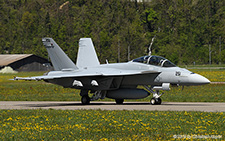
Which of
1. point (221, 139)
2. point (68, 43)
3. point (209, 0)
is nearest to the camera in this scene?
point (221, 139)

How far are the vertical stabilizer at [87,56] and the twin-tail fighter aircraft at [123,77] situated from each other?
5.21 ft

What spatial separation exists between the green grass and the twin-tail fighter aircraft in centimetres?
584

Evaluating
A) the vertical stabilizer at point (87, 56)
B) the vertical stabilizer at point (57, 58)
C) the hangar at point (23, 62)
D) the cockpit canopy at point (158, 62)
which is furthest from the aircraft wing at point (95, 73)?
the hangar at point (23, 62)

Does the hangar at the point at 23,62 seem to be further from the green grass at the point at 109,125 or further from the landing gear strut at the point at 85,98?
the green grass at the point at 109,125

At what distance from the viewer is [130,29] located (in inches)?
3930

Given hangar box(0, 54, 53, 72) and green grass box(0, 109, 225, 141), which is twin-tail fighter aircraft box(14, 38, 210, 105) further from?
hangar box(0, 54, 53, 72)

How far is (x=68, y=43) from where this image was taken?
362 feet

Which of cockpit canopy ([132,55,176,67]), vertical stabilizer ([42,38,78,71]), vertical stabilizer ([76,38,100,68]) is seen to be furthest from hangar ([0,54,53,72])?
cockpit canopy ([132,55,176,67])

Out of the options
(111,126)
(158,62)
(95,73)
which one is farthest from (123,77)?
(111,126)

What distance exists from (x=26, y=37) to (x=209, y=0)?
2117 inches

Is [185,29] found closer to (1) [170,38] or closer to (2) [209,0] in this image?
(1) [170,38]

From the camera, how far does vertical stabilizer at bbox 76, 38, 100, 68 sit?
28047mm

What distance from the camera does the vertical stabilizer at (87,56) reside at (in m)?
28.0

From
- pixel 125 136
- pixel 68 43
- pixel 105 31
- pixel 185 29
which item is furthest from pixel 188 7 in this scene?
pixel 125 136
